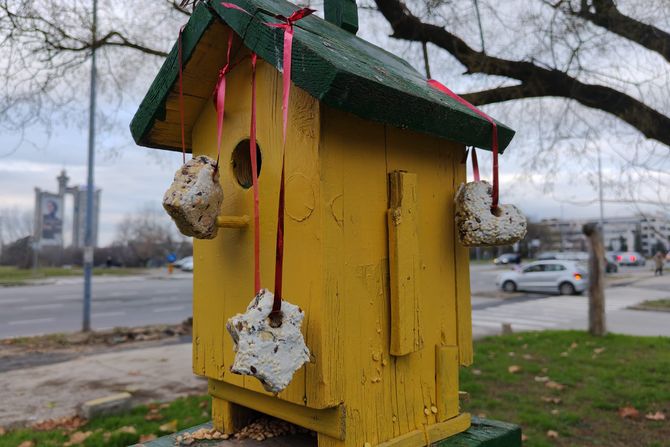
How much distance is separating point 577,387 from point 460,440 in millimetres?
4524

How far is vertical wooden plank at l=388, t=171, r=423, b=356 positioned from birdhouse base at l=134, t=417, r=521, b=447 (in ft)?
1.12

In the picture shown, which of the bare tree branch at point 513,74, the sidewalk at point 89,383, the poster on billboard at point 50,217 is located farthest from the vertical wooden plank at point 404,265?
the poster on billboard at point 50,217

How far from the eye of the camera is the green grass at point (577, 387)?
13.2 ft

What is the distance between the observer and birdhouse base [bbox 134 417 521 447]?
142cm

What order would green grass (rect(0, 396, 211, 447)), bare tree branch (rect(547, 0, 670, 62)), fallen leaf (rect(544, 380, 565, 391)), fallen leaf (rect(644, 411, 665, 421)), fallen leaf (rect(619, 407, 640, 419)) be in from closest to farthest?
bare tree branch (rect(547, 0, 670, 62)), green grass (rect(0, 396, 211, 447)), fallen leaf (rect(644, 411, 665, 421)), fallen leaf (rect(619, 407, 640, 419)), fallen leaf (rect(544, 380, 565, 391))

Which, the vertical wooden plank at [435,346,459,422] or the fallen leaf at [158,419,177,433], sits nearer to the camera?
the vertical wooden plank at [435,346,459,422]

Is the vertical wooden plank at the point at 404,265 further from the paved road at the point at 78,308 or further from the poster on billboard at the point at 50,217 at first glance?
the poster on billboard at the point at 50,217

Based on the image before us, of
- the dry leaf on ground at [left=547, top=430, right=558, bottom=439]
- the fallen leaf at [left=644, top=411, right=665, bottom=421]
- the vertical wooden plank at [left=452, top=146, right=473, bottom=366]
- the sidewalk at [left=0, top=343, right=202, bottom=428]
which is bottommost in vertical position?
the sidewalk at [left=0, top=343, right=202, bottom=428]

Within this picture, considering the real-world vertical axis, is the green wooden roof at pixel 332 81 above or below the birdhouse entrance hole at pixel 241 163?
above

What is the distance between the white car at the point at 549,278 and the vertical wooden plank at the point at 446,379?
1749 cm

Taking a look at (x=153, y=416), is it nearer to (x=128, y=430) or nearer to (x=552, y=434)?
(x=128, y=430)

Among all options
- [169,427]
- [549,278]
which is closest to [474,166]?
[169,427]

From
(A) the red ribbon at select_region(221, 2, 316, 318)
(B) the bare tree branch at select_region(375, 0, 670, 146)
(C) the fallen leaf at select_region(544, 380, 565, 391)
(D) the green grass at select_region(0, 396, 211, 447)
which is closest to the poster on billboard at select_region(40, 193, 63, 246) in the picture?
(D) the green grass at select_region(0, 396, 211, 447)

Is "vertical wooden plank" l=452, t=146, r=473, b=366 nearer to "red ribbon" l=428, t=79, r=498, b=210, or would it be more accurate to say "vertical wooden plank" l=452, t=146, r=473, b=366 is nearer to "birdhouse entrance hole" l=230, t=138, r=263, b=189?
"red ribbon" l=428, t=79, r=498, b=210
